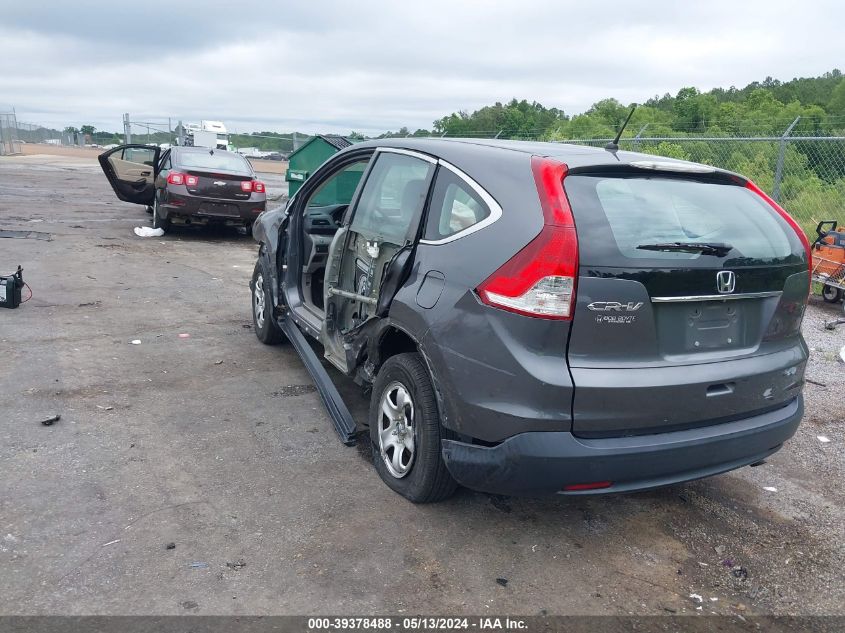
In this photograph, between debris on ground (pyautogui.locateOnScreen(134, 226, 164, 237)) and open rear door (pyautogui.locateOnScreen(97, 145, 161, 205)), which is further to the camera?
open rear door (pyautogui.locateOnScreen(97, 145, 161, 205))

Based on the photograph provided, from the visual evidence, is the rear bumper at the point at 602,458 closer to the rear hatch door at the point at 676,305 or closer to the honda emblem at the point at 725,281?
the rear hatch door at the point at 676,305

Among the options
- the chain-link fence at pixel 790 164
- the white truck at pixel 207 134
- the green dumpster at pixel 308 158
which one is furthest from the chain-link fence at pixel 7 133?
the chain-link fence at pixel 790 164

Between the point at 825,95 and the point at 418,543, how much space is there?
33.1m

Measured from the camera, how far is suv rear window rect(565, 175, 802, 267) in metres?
2.90

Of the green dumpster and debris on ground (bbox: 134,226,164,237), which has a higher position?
the green dumpster

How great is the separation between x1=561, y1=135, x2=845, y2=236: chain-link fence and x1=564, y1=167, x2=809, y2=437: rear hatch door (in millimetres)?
6988

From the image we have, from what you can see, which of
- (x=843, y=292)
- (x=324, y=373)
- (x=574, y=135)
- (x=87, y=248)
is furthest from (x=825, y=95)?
(x=324, y=373)

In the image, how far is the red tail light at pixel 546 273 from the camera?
283cm

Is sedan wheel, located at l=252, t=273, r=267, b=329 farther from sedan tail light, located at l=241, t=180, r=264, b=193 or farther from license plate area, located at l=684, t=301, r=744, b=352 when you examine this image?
sedan tail light, located at l=241, t=180, r=264, b=193

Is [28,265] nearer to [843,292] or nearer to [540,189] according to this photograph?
[540,189]

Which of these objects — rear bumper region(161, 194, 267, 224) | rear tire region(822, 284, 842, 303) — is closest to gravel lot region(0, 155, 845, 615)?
rear tire region(822, 284, 842, 303)

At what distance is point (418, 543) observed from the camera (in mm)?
3277

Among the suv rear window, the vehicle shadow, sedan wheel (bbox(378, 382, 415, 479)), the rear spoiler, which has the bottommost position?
the vehicle shadow

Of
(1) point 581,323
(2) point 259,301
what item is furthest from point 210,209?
(1) point 581,323
